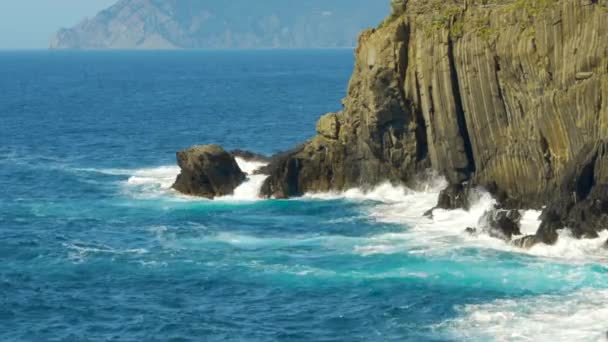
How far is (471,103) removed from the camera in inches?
3735

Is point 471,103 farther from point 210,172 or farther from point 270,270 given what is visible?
point 270,270

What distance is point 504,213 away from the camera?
279 ft

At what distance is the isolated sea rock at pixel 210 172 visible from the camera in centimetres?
10369

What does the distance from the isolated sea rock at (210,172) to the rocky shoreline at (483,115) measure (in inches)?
27.0

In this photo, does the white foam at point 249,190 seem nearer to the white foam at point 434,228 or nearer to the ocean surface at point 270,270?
the ocean surface at point 270,270

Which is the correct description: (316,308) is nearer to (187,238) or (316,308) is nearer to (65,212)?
(187,238)

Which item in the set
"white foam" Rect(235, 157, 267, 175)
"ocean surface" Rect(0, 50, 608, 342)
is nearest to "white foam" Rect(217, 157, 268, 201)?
"ocean surface" Rect(0, 50, 608, 342)

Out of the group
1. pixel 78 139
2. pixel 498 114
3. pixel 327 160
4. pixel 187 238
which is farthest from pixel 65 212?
pixel 78 139

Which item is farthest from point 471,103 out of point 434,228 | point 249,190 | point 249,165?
point 249,165

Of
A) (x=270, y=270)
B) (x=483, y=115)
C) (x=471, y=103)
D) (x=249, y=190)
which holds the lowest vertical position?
(x=270, y=270)

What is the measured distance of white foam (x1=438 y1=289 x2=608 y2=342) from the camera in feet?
205

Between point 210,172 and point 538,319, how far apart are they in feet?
147

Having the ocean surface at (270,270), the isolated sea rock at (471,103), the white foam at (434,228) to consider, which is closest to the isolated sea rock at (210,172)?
the ocean surface at (270,270)

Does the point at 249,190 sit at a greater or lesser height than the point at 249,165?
lesser
